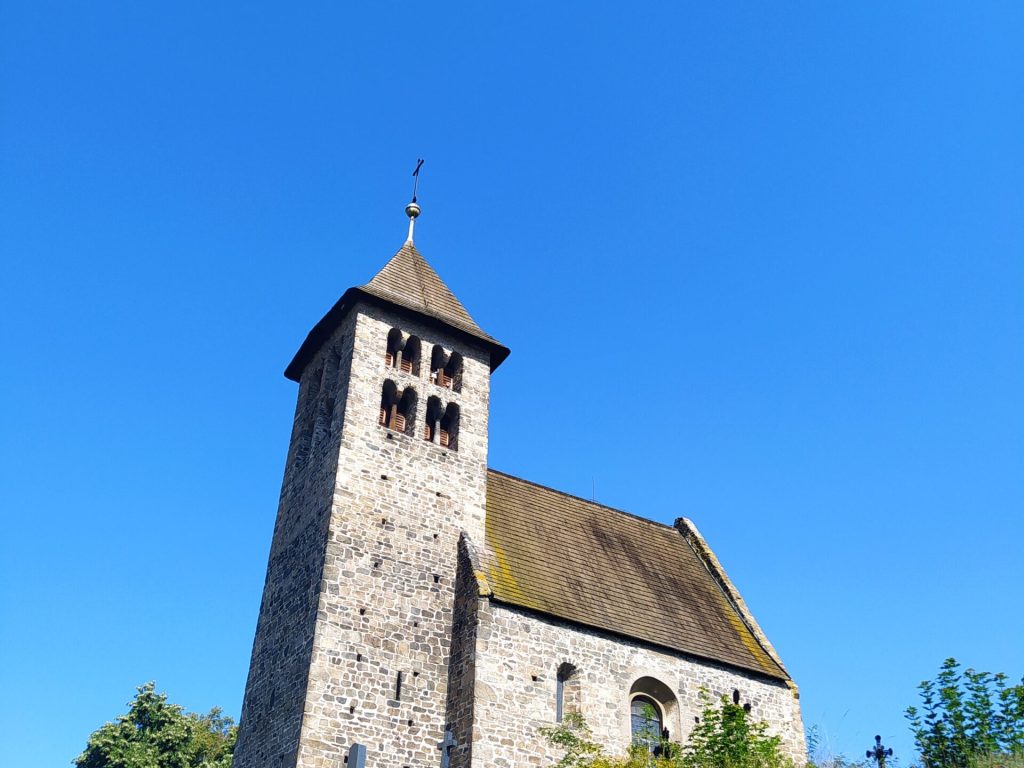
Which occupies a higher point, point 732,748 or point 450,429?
point 450,429

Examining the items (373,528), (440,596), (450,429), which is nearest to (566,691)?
(440,596)

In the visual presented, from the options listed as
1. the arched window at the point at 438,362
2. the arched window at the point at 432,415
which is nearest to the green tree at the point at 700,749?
the arched window at the point at 432,415

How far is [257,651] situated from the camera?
2503 centimetres

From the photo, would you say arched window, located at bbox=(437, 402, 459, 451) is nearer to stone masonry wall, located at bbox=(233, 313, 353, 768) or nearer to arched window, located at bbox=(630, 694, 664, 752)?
stone masonry wall, located at bbox=(233, 313, 353, 768)

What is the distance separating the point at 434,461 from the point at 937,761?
45.1ft

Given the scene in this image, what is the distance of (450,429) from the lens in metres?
27.2

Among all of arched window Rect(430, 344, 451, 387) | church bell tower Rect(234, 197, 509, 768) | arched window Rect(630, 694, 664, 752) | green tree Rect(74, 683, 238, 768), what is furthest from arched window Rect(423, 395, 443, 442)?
green tree Rect(74, 683, 238, 768)

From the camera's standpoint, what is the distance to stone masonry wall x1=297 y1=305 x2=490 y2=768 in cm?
2134

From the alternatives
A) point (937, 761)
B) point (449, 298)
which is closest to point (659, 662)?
point (937, 761)

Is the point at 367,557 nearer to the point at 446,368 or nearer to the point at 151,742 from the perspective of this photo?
the point at 446,368

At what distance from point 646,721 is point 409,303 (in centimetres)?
1291

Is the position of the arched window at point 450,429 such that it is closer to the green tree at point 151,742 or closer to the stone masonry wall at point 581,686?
the stone masonry wall at point 581,686

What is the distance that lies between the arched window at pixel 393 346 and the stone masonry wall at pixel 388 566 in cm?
20

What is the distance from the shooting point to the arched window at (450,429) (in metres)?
26.8
